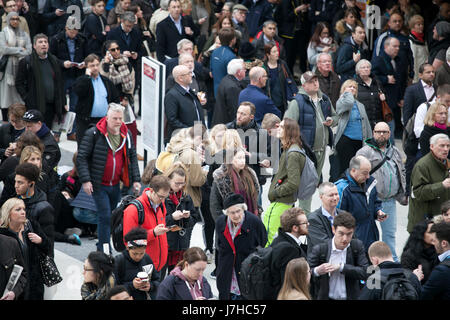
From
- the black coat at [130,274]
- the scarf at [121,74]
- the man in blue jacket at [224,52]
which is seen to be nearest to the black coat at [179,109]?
the scarf at [121,74]

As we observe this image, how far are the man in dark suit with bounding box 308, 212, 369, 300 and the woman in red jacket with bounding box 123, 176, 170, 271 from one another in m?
1.61

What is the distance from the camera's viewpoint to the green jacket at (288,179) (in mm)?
9812

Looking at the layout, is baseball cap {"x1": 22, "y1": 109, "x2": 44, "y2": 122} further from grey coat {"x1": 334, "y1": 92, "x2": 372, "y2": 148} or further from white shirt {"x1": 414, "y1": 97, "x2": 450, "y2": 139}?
white shirt {"x1": 414, "y1": 97, "x2": 450, "y2": 139}

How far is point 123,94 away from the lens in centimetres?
1339

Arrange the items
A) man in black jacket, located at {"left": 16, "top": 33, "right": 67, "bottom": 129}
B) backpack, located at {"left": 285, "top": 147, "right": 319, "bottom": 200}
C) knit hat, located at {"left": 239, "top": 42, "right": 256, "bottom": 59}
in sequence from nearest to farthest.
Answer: backpack, located at {"left": 285, "top": 147, "right": 319, "bottom": 200} < man in black jacket, located at {"left": 16, "top": 33, "right": 67, "bottom": 129} < knit hat, located at {"left": 239, "top": 42, "right": 256, "bottom": 59}

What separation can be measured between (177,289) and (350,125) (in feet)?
16.4

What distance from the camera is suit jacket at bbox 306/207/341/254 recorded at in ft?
28.3

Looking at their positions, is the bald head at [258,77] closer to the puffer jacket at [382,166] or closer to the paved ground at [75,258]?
the paved ground at [75,258]

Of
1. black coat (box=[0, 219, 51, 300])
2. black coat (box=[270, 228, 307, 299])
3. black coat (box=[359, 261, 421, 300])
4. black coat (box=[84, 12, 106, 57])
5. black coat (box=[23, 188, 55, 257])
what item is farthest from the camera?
black coat (box=[84, 12, 106, 57])

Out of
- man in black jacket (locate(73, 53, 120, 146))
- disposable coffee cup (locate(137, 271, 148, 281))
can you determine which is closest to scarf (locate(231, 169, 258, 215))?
disposable coffee cup (locate(137, 271, 148, 281))

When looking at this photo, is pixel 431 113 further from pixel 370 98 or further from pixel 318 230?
pixel 318 230

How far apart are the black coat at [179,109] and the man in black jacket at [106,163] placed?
136 centimetres
